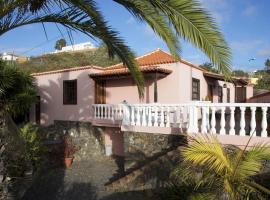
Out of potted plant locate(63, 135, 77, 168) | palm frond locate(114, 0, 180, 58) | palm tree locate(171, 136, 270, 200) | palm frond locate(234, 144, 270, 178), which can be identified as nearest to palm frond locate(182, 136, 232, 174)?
palm tree locate(171, 136, 270, 200)

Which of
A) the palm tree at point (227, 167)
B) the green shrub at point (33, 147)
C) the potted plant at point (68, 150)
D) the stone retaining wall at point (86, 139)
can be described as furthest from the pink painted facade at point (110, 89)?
the palm tree at point (227, 167)

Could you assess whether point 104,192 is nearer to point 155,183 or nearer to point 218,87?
point 155,183

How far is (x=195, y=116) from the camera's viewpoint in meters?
10.4

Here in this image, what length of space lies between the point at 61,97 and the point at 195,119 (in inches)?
442

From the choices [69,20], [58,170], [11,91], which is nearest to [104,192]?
[58,170]

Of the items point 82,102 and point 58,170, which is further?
point 82,102

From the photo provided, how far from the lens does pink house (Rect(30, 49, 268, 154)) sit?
13203 mm

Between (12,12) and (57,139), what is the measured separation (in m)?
13.3

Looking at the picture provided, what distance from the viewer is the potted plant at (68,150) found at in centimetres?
1590

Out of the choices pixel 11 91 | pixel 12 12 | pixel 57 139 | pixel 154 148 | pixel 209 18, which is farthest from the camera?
pixel 57 139

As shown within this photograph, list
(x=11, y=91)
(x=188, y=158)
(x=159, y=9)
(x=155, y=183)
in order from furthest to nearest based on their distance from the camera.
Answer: (x=11, y=91), (x=155, y=183), (x=159, y=9), (x=188, y=158)

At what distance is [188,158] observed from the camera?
3.63m

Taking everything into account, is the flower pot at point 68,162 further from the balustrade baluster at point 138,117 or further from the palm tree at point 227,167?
the palm tree at point 227,167

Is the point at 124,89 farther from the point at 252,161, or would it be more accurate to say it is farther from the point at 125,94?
the point at 252,161
